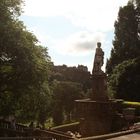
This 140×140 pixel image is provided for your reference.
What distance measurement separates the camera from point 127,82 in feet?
171

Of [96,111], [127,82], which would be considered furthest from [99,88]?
[127,82]

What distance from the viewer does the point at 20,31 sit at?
31.2 m

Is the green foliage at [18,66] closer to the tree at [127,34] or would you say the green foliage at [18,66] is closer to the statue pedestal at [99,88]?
the statue pedestal at [99,88]

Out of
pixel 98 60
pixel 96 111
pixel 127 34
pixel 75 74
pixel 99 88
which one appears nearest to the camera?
pixel 96 111

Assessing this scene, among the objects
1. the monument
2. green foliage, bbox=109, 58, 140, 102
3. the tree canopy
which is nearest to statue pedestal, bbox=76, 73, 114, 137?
the monument

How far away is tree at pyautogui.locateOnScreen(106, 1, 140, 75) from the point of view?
59.9 m

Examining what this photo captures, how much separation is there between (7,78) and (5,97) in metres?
2.16

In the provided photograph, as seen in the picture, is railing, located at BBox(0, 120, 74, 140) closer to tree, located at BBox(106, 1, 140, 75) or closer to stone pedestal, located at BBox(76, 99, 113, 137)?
stone pedestal, located at BBox(76, 99, 113, 137)

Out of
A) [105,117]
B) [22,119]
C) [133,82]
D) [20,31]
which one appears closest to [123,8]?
[133,82]

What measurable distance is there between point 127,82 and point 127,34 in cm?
1102

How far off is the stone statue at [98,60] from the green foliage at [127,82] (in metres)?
23.3

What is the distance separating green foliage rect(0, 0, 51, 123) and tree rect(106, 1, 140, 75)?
27.8m

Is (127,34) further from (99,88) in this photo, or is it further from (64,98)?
(99,88)

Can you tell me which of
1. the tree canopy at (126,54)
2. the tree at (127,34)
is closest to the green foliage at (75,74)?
the tree canopy at (126,54)
